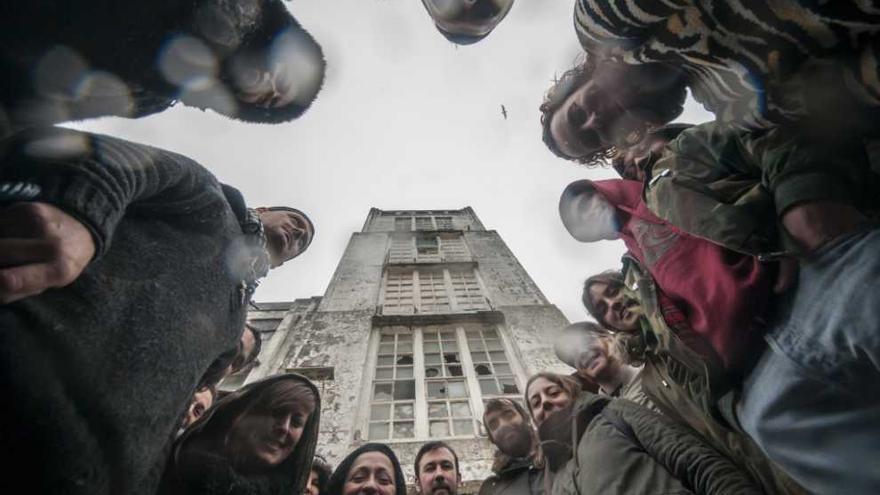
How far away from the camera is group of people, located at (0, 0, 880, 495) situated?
2.33 feet

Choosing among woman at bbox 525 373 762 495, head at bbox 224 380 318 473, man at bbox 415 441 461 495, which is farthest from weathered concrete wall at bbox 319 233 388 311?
woman at bbox 525 373 762 495

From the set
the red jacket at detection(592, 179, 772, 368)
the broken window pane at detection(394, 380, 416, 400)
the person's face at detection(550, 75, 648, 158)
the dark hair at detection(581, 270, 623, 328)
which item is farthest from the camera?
the broken window pane at detection(394, 380, 416, 400)

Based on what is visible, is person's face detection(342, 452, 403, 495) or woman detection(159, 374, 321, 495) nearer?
woman detection(159, 374, 321, 495)

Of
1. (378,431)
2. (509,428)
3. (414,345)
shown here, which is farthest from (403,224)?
(509,428)

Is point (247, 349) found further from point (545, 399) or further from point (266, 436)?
point (545, 399)

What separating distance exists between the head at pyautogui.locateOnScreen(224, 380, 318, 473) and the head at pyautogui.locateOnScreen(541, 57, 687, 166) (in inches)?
72.7

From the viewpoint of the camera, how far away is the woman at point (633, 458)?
50.5 inches

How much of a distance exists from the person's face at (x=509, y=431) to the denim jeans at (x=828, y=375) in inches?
71.6

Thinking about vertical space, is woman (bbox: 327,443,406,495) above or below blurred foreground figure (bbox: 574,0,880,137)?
above

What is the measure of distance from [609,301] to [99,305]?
2.20 m

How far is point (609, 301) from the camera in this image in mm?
2062

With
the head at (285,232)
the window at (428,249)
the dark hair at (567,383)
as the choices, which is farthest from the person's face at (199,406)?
the window at (428,249)

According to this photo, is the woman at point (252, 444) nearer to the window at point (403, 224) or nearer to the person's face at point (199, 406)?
the person's face at point (199, 406)

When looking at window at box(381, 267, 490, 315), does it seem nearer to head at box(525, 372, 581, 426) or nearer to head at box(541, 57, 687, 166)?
head at box(525, 372, 581, 426)
